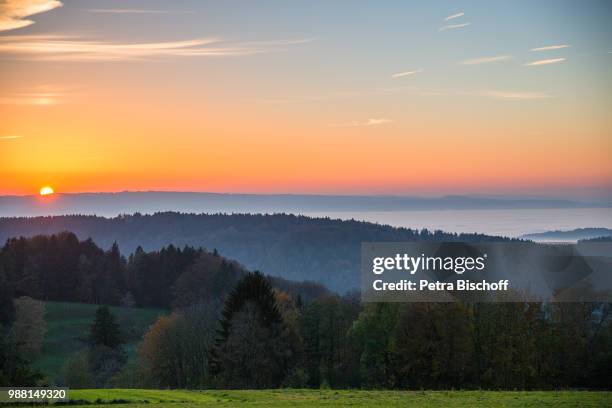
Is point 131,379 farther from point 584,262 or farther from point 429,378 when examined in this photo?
point 584,262

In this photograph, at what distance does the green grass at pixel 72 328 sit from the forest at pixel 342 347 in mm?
3479

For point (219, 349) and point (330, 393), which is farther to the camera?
point (219, 349)

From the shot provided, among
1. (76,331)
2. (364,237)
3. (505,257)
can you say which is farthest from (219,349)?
(364,237)

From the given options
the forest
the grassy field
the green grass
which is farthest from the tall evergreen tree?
the grassy field

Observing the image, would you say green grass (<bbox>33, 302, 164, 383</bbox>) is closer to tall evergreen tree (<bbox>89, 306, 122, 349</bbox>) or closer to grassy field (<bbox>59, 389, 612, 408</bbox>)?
tall evergreen tree (<bbox>89, 306, 122, 349</bbox>)

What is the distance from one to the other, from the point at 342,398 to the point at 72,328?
80.2 metres

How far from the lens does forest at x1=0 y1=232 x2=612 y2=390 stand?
2140 inches

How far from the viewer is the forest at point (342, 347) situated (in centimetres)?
5434

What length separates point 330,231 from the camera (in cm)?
19200

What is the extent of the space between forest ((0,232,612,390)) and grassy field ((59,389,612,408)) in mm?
11436

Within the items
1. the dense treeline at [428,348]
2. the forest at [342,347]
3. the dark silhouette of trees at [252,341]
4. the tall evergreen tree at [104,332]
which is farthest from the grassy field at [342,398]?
the tall evergreen tree at [104,332]

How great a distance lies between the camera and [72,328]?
110062mm

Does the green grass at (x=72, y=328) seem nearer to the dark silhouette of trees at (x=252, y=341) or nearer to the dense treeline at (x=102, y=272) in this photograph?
the dense treeline at (x=102, y=272)

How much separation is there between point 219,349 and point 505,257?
79.5 ft
